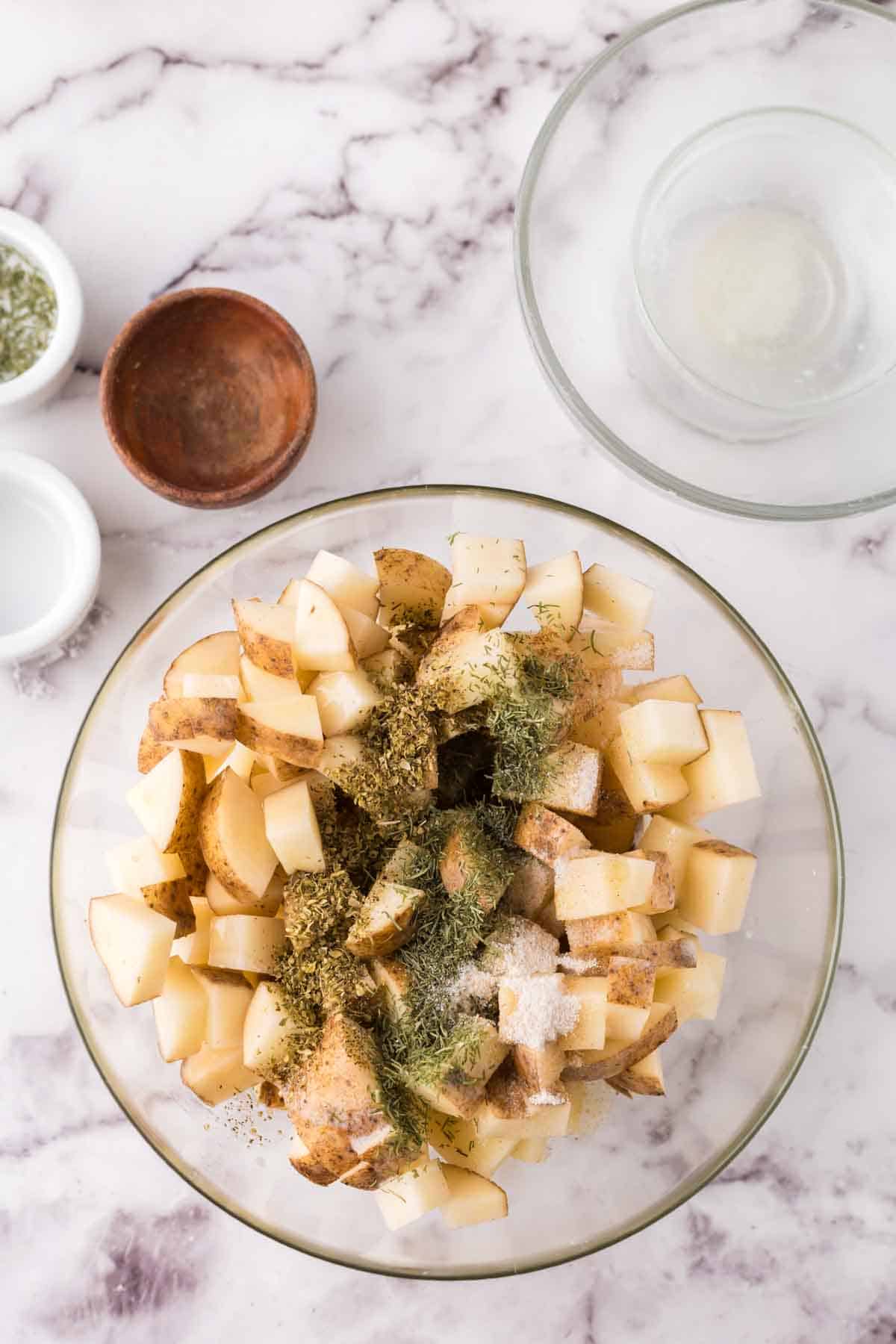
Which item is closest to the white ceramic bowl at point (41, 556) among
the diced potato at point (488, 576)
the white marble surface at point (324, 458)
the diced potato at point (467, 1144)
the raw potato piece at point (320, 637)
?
the white marble surface at point (324, 458)

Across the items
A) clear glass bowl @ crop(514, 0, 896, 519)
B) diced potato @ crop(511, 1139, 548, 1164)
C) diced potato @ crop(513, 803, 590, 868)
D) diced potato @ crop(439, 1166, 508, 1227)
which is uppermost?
clear glass bowl @ crop(514, 0, 896, 519)

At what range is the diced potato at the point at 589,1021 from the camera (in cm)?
125

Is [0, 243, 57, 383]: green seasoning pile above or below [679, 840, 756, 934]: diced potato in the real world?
above

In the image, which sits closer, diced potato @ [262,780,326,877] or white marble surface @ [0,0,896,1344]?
diced potato @ [262,780,326,877]

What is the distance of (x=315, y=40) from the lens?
1.70 m

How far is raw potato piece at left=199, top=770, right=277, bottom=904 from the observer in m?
1.29

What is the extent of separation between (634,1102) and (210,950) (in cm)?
60

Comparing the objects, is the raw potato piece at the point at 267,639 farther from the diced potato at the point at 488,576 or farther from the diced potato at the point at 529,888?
the diced potato at the point at 529,888

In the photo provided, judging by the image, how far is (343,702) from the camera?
1304 millimetres

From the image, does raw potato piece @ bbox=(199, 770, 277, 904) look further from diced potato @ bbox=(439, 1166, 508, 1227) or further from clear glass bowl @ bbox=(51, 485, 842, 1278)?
diced potato @ bbox=(439, 1166, 508, 1227)

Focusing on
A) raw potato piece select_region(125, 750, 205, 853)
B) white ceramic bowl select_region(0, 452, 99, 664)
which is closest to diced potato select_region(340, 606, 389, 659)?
raw potato piece select_region(125, 750, 205, 853)

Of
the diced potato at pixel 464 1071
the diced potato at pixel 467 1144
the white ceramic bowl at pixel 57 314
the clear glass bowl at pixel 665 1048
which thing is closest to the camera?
the diced potato at pixel 464 1071

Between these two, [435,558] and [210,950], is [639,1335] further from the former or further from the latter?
[435,558]

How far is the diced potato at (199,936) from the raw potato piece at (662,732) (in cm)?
53
